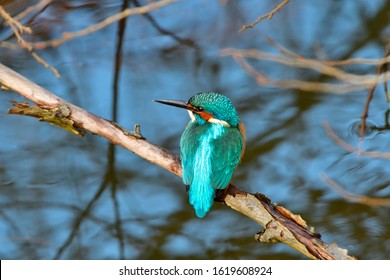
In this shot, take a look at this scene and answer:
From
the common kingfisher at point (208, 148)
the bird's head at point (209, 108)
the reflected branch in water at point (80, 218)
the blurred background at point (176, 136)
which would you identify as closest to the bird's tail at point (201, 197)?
the common kingfisher at point (208, 148)

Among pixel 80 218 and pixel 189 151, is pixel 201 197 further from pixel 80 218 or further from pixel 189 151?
pixel 80 218

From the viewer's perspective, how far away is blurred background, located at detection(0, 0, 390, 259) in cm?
408

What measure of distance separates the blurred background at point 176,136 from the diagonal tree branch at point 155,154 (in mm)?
1051

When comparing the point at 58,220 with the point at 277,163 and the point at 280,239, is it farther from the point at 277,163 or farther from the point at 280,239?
the point at 280,239

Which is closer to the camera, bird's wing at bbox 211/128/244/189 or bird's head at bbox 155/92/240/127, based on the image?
bird's wing at bbox 211/128/244/189

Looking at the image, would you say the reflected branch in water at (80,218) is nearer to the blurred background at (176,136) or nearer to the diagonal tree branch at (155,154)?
the blurred background at (176,136)

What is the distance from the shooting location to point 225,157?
10.0ft

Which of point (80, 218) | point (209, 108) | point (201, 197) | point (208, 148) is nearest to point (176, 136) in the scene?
point (80, 218)

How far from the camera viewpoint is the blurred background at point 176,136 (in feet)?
13.4

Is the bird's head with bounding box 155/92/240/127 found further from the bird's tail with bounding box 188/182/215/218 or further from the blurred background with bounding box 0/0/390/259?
the blurred background with bounding box 0/0/390/259

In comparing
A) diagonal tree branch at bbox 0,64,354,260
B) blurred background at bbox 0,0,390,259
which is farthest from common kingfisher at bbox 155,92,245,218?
blurred background at bbox 0,0,390,259

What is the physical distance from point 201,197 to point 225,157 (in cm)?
24

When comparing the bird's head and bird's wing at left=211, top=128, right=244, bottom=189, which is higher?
the bird's head

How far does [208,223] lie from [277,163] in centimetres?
66
